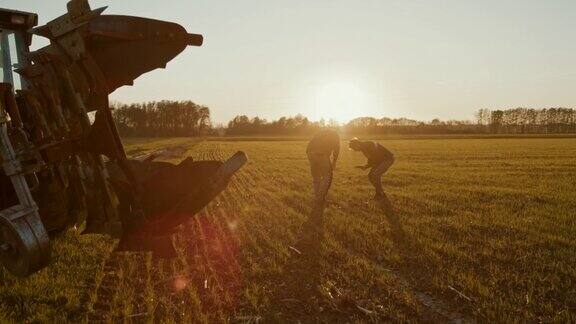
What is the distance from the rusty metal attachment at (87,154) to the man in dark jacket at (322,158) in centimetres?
699

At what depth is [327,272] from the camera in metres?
6.11

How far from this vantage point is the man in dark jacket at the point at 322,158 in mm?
10961

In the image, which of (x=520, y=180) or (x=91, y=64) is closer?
(x=91, y=64)

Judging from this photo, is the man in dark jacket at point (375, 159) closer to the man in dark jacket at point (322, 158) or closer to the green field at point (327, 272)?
the man in dark jacket at point (322, 158)

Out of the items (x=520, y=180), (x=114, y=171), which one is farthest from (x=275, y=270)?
(x=520, y=180)

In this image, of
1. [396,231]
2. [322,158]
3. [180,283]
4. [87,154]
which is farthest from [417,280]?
[322,158]

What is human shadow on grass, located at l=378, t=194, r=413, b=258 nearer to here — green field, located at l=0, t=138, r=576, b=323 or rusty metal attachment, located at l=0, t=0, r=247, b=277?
green field, located at l=0, t=138, r=576, b=323

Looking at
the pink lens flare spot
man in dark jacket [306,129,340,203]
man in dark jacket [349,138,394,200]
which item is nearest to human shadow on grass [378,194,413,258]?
man in dark jacket [349,138,394,200]

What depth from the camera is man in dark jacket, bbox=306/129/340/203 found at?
432 inches

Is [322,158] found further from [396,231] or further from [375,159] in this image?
[396,231]

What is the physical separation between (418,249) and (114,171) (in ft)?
16.7

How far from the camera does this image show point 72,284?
5.45 metres

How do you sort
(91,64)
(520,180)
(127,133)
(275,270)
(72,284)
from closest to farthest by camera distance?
1. (91,64)
2. (72,284)
3. (275,270)
4. (520,180)
5. (127,133)

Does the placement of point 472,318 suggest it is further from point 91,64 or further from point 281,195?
point 281,195
